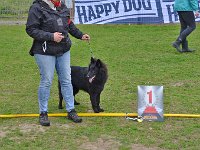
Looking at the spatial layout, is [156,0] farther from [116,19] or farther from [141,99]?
[141,99]

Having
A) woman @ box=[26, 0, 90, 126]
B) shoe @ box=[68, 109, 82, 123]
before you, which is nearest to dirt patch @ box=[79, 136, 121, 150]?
shoe @ box=[68, 109, 82, 123]

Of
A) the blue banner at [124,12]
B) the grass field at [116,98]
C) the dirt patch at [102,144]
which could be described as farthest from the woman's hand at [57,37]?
the blue banner at [124,12]

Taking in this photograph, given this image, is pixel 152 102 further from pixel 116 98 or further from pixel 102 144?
pixel 116 98

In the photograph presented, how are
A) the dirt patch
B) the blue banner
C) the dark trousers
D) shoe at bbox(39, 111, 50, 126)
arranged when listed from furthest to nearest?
the blue banner → the dark trousers → shoe at bbox(39, 111, 50, 126) → the dirt patch

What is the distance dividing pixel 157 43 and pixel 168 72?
12.5 ft

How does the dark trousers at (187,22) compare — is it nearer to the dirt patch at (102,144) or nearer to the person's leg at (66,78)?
the person's leg at (66,78)

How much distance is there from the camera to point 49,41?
18.0 ft

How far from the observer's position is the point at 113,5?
16.2 metres

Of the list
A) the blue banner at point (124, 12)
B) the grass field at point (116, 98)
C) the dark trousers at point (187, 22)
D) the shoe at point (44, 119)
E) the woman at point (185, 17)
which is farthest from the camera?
the blue banner at point (124, 12)

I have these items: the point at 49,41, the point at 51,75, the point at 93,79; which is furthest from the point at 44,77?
the point at 93,79

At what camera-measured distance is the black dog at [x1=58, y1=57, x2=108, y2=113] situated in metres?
5.96

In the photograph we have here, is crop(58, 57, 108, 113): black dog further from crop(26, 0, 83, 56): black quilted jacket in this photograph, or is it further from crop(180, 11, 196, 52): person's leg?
crop(180, 11, 196, 52): person's leg

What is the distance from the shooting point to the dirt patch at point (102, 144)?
495 cm

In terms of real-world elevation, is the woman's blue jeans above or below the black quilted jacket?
below
